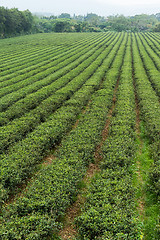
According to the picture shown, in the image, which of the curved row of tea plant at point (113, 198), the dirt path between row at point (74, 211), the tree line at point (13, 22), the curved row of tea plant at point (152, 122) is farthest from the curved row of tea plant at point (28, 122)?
the tree line at point (13, 22)

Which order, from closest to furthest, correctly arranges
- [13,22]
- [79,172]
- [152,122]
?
[79,172] < [152,122] < [13,22]

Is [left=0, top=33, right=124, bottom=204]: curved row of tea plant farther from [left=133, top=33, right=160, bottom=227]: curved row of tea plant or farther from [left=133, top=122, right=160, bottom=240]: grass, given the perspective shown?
[left=133, top=33, right=160, bottom=227]: curved row of tea plant

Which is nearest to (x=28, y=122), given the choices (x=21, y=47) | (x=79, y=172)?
(x=79, y=172)

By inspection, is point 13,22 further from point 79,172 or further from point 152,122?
point 79,172

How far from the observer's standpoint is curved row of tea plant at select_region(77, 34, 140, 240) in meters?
5.96

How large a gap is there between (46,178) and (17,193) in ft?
6.44

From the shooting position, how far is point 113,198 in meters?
6.98

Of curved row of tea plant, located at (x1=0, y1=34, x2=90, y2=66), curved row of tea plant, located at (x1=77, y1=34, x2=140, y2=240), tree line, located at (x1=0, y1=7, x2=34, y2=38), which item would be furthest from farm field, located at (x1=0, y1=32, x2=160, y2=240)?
tree line, located at (x1=0, y1=7, x2=34, y2=38)

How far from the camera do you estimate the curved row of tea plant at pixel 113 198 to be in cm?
596

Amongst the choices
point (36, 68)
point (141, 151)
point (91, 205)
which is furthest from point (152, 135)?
point (36, 68)

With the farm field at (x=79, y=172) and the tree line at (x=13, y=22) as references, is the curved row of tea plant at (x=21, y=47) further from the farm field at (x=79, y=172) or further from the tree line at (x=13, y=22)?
the farm field at (x=79, y=172)

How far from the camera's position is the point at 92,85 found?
20.5 m

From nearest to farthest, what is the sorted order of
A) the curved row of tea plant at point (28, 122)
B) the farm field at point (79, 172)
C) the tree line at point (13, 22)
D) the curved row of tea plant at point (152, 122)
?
the farm field at point (79, 172), the curved row of tea plant at point (152, 122), the curved row of tea plant at point (28, 122), the tree line at point (13, 22)

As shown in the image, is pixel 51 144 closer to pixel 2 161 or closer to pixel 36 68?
pixel 2 161
